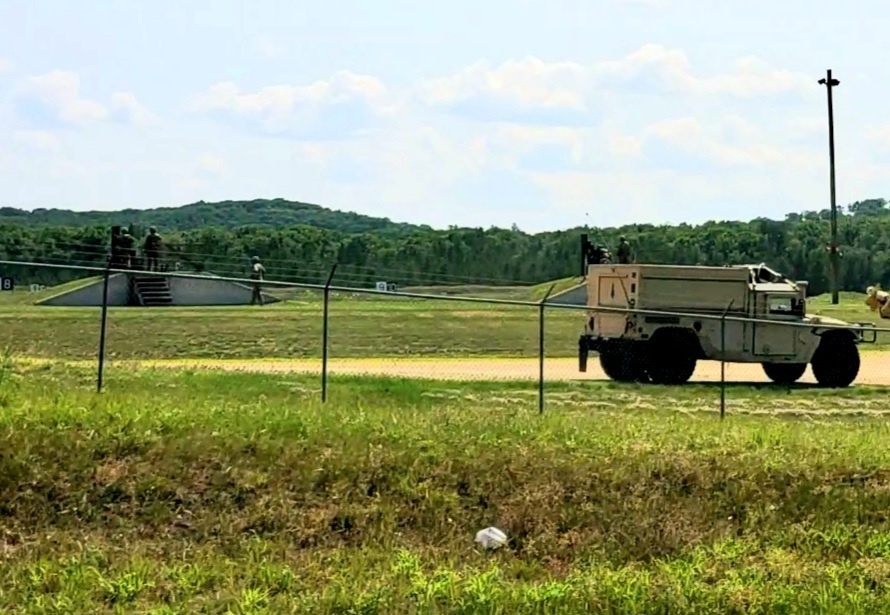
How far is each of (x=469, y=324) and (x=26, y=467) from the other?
1042 inches

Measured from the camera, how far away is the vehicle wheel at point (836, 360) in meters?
25.0

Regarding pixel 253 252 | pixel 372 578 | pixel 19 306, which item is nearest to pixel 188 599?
pixel 372 578

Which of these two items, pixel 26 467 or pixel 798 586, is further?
pixel 26 467

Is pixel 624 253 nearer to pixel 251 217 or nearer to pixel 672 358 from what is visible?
pixel 672 358

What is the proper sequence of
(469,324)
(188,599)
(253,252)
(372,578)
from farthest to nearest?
(253,252) < (469,324) < (372,578) < (188,599)

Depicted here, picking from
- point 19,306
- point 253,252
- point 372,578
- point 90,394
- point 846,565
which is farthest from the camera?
point 253,252

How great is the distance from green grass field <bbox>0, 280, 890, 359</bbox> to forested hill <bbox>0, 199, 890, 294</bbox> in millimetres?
6084

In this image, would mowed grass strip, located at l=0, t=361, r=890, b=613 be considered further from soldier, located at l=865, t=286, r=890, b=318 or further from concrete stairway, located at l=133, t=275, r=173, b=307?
soldier, located at l=865, t=286, r=890, b=318

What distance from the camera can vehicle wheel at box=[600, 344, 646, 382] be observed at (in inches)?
973

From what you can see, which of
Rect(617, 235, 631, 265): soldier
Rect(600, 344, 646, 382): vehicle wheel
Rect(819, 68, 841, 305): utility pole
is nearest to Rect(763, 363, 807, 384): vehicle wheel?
Rect(600, 344, 646, 382): vehicle wheel

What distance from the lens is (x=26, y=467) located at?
9336 mm

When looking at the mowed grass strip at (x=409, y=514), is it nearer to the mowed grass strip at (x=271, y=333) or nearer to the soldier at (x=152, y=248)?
the mowed grass strip at (x=271, y=333)

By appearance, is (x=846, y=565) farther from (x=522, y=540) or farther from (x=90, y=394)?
(x=90, y=394)

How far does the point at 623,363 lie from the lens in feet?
81.6
